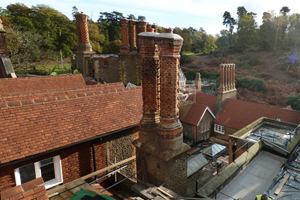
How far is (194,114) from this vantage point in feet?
83.4

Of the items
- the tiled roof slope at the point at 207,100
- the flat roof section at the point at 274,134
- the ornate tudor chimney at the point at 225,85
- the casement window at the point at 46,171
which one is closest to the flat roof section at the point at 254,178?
the flat roof section at the point at 274,134

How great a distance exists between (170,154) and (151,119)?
4.51 feet

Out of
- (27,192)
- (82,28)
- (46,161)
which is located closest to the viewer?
(27,192)

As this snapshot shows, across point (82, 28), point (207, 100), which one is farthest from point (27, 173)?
point (207, 100)

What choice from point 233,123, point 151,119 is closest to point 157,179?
point 151,119

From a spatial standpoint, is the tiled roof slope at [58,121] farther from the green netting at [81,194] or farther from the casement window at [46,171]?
the green netting at [81,194]

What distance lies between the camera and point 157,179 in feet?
20.1

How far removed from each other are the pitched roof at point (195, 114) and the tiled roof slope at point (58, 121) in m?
16.1

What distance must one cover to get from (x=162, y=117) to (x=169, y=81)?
1135 mm

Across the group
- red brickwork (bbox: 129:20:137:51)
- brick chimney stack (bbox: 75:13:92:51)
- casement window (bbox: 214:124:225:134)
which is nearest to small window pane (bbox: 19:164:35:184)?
red brickwork (bbox: 129:20:137:51)

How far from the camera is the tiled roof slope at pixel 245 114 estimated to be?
21578 millimetres

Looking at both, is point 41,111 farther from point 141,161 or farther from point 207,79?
point 207,79

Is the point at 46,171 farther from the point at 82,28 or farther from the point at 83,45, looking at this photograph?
the point at 83,45

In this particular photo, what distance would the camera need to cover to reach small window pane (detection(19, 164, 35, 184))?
6742mm
